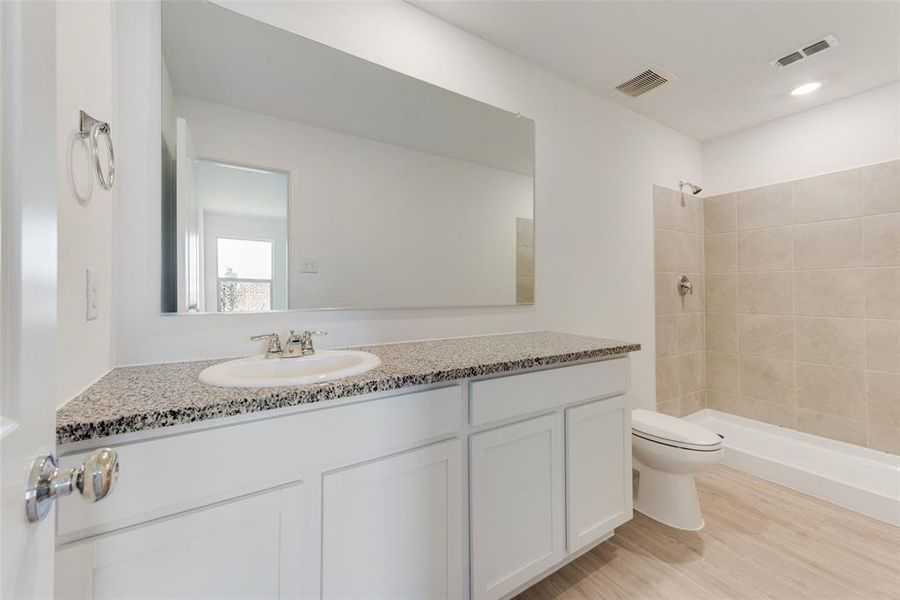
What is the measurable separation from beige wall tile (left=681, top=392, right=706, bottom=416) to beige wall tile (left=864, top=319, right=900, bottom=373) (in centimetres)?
95

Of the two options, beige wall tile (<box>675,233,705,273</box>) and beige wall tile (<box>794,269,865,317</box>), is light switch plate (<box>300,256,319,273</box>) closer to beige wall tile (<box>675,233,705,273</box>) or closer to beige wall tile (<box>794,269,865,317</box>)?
beige wall tile (<box>675,233,705,273</box>)

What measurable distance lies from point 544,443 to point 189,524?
104cm

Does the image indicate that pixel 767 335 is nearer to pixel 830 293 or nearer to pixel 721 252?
pixel 830 293

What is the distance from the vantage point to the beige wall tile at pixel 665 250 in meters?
2.57

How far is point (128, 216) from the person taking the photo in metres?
1.13

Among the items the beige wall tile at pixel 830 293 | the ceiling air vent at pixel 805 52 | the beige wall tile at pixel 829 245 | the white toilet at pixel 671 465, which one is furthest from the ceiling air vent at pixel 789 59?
the white toilet at pixel 671 465

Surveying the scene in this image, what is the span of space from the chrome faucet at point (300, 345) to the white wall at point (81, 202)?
0.47m

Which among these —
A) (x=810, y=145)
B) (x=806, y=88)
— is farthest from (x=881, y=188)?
(x=806, y=88)

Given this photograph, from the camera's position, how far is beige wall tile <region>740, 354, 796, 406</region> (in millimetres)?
2524

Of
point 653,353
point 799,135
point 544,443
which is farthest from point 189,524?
point 799,135

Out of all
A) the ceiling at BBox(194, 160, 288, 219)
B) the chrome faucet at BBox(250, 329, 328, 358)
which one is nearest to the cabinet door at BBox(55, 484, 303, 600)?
the chrome faucet at BBox(250, 329, 328, 358)

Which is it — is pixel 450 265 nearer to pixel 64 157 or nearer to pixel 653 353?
pixel 64 157

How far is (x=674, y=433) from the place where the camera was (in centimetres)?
184

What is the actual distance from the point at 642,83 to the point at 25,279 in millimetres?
2640
